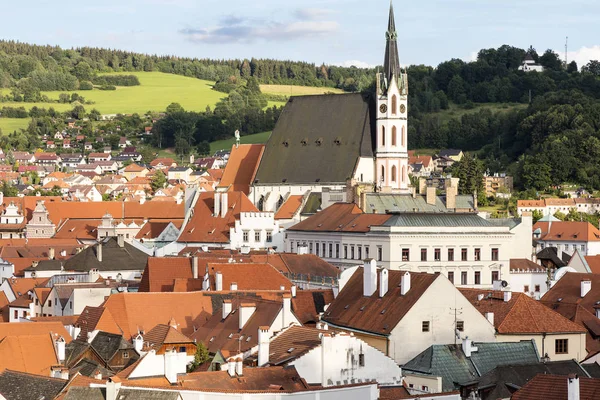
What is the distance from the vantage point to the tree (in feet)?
150

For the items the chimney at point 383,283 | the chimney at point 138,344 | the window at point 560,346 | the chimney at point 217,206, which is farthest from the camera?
the chimney at point 217,206

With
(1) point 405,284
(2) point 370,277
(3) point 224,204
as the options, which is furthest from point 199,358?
(3) point 224,204

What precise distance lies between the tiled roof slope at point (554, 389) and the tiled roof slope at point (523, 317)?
16.6 metres

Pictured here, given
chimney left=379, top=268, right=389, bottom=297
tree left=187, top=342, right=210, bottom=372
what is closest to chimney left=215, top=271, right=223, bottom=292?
chimney left=379, top=268, right=389, bottom=297

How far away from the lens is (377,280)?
54.2 meters

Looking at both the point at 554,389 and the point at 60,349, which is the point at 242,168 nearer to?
the point at 60,349

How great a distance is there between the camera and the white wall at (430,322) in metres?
50.4

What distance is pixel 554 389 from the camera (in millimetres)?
36406

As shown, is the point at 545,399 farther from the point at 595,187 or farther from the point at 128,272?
the point at 595,187

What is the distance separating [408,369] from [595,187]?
126058 millimetres

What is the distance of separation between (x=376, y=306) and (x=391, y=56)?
62.5m

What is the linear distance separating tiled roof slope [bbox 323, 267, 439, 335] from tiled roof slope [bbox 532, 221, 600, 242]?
81493 mm

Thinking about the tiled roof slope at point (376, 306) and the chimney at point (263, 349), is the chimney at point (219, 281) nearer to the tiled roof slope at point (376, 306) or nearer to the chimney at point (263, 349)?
the tiled roof slope at point (376, 306)

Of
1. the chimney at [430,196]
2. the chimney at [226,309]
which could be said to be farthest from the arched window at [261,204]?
the chimney at [226,309]
